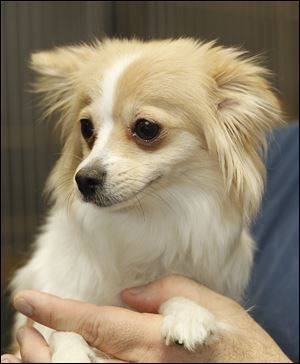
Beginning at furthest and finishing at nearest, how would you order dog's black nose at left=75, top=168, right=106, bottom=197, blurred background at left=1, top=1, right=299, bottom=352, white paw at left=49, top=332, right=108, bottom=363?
1. blurred background at left=1, top=1, right=299, bottom=352
2. dog's black nose at left=75, top=168, right=106, bottom=197
3. white paw at left=49, top=332, right=108, bottom=363

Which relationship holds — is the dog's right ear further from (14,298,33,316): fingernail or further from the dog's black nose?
(14,298,33,316): fingernail

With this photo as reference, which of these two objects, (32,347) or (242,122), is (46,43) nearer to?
(242,122)

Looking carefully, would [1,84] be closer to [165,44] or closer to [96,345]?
[165,44]

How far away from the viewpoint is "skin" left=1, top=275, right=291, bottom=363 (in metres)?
0.88

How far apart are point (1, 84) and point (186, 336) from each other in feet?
→ 3.17

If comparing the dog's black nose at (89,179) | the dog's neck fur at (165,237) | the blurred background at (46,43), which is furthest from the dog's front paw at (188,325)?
the blurred background at (46,43)

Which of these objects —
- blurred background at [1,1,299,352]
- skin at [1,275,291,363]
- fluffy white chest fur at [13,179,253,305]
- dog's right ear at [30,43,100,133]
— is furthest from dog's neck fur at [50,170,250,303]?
blurred background at [1,1,299,352]

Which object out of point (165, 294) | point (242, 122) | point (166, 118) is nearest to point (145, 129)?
point (166, 118)

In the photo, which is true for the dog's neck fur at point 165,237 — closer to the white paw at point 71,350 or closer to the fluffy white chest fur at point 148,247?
the fluffy white chest fur at point 148,247

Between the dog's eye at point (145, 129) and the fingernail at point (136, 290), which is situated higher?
the dog's eye at point (145, 129)

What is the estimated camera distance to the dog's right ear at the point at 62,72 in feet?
3.79

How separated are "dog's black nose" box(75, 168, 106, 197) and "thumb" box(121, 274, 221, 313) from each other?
8.0 inches

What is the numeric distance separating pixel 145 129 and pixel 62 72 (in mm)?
262

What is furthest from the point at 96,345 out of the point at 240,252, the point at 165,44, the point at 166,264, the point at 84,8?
the point at 84,8
